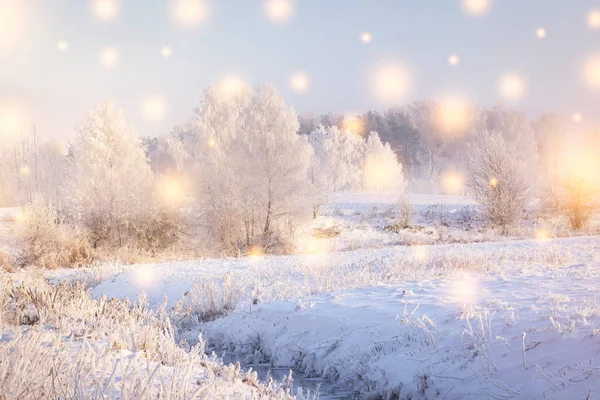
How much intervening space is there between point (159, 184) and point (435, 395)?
23.6 m

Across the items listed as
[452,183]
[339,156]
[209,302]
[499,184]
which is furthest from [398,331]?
[452,183]

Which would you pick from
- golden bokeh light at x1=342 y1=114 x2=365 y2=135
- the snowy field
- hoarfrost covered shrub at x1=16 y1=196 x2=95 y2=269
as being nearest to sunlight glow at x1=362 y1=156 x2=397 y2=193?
golden bokeh light at x1=342 y1=114 x2=365 y2=135

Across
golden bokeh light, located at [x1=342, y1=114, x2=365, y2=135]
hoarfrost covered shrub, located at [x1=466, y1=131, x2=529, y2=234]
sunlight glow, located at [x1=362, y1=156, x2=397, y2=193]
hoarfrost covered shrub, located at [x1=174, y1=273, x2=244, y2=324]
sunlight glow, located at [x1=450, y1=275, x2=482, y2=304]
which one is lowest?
hoarfrost covered shrub, located at [x1=174, y1=273, x2=244, y2=324]

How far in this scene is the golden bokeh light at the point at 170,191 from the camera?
25.5 m

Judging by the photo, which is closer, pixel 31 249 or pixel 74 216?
pixel 31 249

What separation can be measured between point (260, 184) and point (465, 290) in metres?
17.5

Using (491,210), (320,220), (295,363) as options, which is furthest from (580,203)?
(295,363)

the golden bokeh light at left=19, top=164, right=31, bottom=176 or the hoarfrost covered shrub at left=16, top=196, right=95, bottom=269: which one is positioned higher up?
the golden bokeh light at left=19, top=164, right=31, bottom=176

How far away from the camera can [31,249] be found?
755 inches

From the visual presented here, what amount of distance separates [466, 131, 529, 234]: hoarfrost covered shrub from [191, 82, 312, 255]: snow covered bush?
12.4m

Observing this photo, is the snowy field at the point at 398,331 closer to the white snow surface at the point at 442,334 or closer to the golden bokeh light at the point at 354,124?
the white snow surface at the point at 442,334

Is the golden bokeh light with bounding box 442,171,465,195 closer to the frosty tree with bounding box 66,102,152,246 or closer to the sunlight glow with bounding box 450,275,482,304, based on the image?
the frosty tree with bounding box 66,102,152,246

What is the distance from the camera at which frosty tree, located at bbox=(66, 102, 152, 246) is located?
24578mm

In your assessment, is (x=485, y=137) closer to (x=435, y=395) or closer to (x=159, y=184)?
(x=159, y=184)
